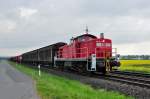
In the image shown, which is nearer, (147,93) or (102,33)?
(147,93)

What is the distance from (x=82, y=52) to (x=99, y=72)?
7.39 feet

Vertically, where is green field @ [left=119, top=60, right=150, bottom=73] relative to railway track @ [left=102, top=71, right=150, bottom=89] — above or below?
above

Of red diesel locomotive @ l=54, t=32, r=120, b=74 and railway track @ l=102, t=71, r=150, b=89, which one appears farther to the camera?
red diesel locomotive @ l=54, t=32, r=120, b=74

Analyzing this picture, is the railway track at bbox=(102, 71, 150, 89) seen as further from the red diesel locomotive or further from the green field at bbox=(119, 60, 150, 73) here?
the green field at bbox=(119, 60, 150, 73)

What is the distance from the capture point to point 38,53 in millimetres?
62156

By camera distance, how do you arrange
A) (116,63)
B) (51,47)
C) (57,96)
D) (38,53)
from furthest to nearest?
1. (38,53)
2. (51,47)
3. (116,63)
4. (57,96)

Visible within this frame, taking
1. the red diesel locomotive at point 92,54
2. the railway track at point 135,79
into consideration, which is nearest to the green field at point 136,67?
the red diesel locomotive at point 92,54

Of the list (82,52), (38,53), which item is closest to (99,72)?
(82,52)

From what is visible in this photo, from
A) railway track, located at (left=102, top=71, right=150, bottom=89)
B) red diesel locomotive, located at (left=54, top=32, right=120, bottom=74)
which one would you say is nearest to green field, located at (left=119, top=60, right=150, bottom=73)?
red diesel locomotive, located at (left=54, top=32, right=120, bottom=74)

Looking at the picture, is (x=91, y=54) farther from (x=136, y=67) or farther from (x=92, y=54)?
(x=136, y=67)

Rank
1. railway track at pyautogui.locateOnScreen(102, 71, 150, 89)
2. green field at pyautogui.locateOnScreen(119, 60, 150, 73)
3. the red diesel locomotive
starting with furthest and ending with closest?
green field at pyautogui.locateOnScreen(119, 60, 150, 73) < the red diesel locomotive < railway track at pyautogui.locateOnScreen(102, 71, 150, 89)

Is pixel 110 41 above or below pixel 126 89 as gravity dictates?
above

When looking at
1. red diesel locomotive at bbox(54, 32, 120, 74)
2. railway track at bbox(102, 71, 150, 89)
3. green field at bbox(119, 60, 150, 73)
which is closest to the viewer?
railway track at bbox(102, 71, 150, 89)

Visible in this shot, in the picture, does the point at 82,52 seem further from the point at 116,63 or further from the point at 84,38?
the point at 116,63
